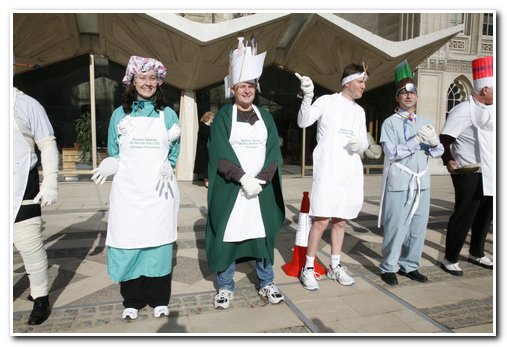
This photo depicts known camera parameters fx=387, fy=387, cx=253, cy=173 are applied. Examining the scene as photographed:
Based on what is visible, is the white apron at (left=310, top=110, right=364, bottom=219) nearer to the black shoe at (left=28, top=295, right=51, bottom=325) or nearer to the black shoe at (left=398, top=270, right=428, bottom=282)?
the black shoe at (left=398, top=270, right=428, bottom=282)

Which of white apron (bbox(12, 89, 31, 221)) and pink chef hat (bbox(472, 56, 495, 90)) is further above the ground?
pink chef hat (bbox(472, 56, 495, 90))

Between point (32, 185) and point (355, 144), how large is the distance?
2549 millimetres

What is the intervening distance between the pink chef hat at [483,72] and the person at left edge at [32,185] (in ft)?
12.5

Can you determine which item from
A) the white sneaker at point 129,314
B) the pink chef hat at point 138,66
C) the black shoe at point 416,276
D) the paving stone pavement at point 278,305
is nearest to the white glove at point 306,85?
Answer: the pink chef hat at point 138,66

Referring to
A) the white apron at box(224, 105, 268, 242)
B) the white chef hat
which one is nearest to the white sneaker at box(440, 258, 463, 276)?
the white apron at box(224, 105, 268, 242)

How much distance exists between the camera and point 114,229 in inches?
112

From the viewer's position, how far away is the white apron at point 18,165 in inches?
104

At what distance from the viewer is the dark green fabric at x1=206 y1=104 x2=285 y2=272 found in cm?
302

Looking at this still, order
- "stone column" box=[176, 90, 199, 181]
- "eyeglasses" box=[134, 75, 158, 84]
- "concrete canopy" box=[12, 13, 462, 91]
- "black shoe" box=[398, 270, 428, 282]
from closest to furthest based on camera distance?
"eyeglasses" box=[134, 75, 158, 84] → "black shoe" box=[398, 270, 428, 282] → "concrete canopy" box=[12, 13, 462, 91] → "stone column" box=[176, 90, 199, 181]

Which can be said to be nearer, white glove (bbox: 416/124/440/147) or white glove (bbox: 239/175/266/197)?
white glove (bbox: 239/175/266/197)

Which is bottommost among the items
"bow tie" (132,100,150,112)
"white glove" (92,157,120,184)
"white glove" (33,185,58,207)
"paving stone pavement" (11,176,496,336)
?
"paving stone pavement" (11,176,496,336)

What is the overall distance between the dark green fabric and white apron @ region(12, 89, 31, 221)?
129 cm

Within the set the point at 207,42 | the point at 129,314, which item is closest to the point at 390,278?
the point at 129,314
